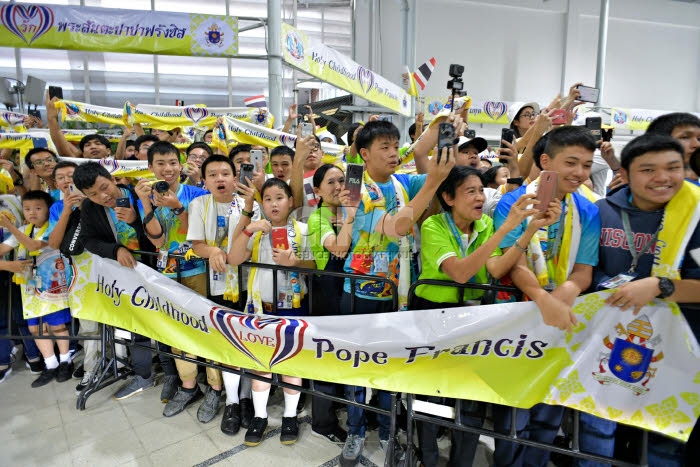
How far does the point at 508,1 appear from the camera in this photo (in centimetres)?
1398

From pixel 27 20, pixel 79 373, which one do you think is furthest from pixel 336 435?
pixel 27 20

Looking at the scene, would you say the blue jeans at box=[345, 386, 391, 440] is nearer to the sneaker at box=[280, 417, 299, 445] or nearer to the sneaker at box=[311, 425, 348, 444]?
the sneaker at box=[311, 425, 348, 444]

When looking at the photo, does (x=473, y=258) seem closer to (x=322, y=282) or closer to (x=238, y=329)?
(x=322, y=282)

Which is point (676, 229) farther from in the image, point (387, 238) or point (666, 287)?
point (387, 238)

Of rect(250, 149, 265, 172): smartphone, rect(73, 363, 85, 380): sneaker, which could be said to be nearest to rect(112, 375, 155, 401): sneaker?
rect(73, 363, 85, 380): sneaker

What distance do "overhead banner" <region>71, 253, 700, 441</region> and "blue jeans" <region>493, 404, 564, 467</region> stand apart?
20cm

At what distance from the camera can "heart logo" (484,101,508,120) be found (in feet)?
41.6

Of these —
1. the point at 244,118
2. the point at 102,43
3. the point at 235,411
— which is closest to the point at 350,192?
the point at 235,411

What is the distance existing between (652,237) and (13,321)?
4.59 metres

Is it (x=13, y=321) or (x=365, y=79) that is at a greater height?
(x=365, y=79)

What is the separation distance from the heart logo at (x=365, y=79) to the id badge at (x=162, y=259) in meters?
6.09

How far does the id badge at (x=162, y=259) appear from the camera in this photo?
2.61 meters

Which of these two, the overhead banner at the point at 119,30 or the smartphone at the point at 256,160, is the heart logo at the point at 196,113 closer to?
the overhead banner at the point at 119,30

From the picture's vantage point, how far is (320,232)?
225cm
